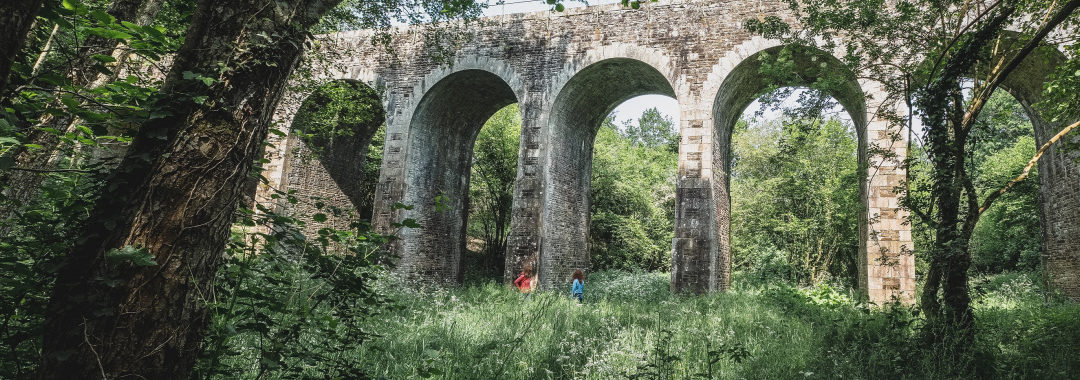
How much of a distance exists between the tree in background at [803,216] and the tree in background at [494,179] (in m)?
9.59

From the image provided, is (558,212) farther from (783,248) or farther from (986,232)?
→ (986,232)

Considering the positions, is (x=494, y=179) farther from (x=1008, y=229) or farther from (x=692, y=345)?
(x=1008, y=229)

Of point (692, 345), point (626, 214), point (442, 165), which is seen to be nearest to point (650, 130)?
point (626, 214)

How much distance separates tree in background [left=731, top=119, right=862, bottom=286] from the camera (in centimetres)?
1845

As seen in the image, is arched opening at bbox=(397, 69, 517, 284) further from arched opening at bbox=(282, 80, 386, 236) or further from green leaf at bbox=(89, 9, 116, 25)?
green leaf at bbox=(89, 9, 116, 25)

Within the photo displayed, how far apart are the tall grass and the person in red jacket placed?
117 inches

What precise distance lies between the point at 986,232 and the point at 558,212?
22.1 meters

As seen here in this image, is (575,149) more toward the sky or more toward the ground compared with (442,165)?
more toward the sky

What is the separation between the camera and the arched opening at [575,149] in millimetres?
12711

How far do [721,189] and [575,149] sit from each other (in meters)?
4.09

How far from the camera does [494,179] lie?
20.8 meters

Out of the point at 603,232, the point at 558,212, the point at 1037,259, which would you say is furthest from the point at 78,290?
the point at 1037,259

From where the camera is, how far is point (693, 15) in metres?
12.3

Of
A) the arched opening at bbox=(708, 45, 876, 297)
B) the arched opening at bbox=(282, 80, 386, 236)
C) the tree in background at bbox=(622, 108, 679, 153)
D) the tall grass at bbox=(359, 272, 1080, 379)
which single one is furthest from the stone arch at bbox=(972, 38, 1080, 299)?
the tree in background at bbox=(622, 108, 679, 153)
